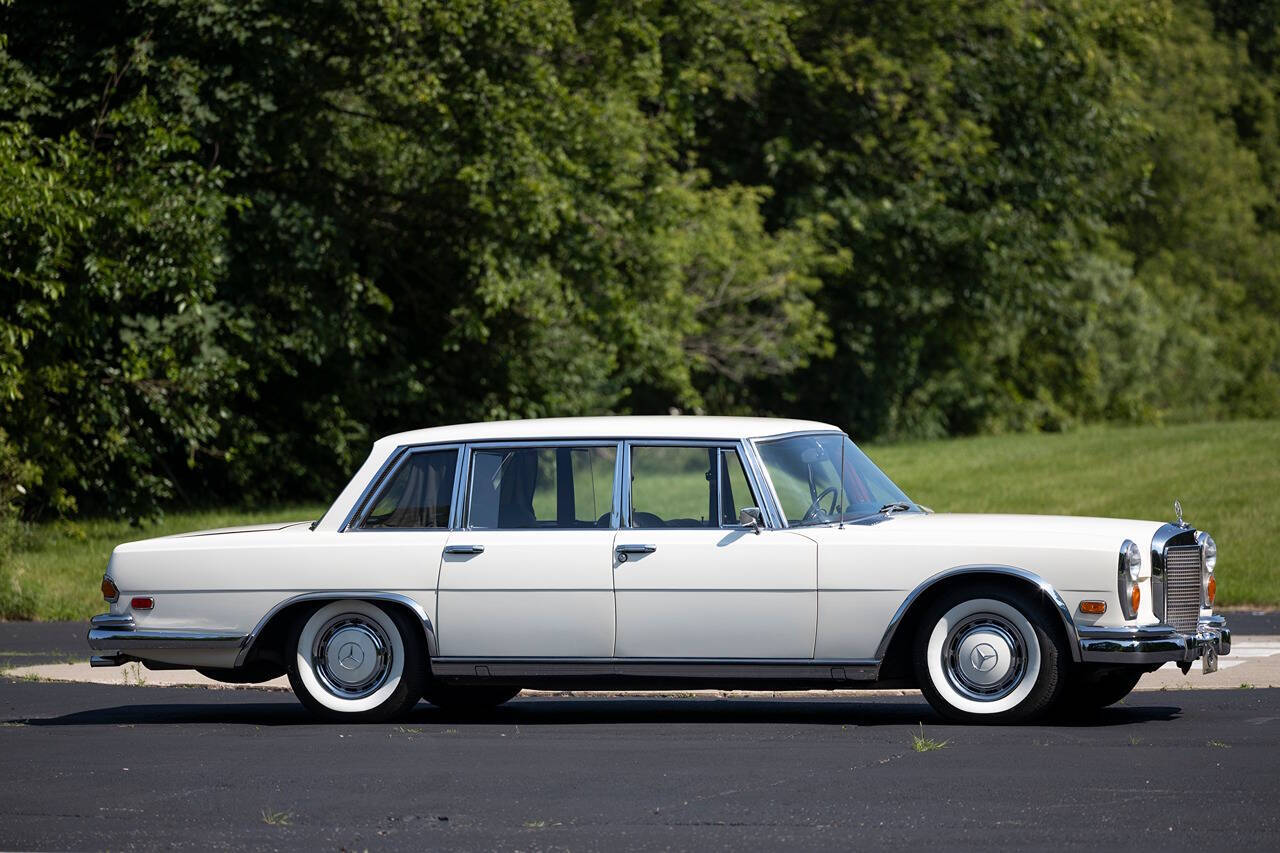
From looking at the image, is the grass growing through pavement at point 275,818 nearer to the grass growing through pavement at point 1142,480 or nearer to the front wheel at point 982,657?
the front wheel at point 982,657

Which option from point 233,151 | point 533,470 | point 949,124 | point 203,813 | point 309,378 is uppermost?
point 949,124

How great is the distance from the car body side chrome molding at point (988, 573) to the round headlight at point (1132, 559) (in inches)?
13.7

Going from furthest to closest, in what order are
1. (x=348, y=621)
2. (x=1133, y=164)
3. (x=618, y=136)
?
(x=1133, y=164), (x=618, y=136), (x=348, y=621)

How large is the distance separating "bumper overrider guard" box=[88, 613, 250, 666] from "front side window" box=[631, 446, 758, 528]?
221 centimetres

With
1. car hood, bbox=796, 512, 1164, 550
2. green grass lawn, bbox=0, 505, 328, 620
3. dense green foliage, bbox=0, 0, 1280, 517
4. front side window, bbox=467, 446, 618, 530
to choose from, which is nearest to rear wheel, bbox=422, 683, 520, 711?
front side window, bbox=467, 446, 618, 530

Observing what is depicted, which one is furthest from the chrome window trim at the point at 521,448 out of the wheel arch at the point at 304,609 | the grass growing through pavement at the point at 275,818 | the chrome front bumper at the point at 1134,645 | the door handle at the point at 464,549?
the grass growing through pavement at the point at 275,818

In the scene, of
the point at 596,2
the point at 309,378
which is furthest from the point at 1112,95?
the point at 309,378

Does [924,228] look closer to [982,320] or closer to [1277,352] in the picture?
[982,320]

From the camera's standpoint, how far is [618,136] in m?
27.3

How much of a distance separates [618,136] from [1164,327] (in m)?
29.6

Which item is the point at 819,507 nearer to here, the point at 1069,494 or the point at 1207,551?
the point at 1207,551

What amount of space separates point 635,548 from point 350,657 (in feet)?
5.44

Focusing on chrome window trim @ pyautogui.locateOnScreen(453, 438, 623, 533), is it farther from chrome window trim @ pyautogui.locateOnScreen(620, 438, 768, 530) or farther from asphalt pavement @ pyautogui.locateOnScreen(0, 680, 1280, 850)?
asphalt pavement @ pyautogui.locateOnScreen(0, 680, 1280, 850)

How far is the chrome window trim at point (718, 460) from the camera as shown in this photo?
9.70 meters
